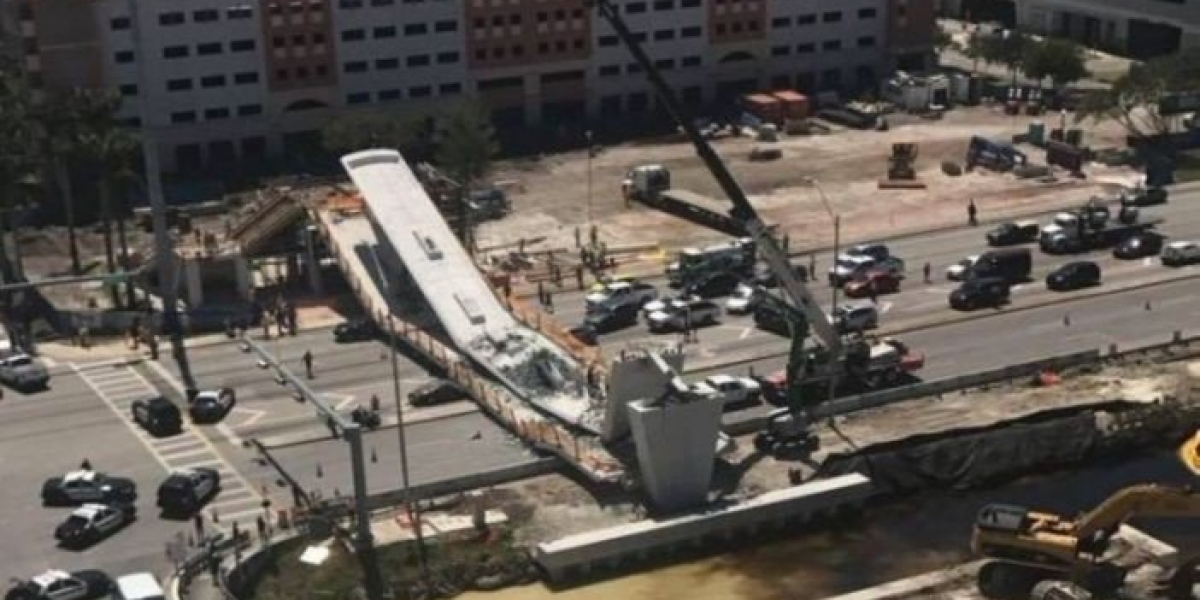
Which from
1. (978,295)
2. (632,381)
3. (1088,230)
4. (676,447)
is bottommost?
(978,295)

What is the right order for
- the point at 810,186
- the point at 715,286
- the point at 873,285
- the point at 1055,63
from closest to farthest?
the point at 873,285, the point at 715,286, the point at 810,186, the point at 1055,63

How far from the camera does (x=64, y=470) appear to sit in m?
81.8

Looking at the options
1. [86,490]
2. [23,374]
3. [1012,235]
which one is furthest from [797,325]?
[23,374]

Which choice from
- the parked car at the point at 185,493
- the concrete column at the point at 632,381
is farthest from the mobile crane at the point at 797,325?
the parked car at the point at 185,493

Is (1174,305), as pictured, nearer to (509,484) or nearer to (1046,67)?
(509,484)

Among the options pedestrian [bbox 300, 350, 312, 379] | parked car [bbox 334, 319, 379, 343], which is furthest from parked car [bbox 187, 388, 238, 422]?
parked car [bbox 334, 319, 379, 343]

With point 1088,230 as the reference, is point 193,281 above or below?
below

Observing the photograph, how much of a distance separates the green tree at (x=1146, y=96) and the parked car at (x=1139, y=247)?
3154cm

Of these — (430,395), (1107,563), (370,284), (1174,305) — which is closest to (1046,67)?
(1174,305)

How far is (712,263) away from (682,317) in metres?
9.53

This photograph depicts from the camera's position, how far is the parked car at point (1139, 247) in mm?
110188

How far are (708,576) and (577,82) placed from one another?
301 ft

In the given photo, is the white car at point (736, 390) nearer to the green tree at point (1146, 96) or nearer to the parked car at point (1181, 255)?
the parked car at point (1181, 255)

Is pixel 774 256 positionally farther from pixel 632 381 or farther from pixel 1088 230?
pixel 1088 230
